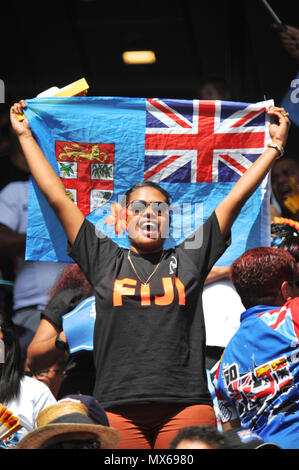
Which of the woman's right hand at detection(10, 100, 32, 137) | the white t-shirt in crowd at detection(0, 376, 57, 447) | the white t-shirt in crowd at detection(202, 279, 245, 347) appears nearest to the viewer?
the white t-shirt in crowd at detection(0, 376, 57, 447)

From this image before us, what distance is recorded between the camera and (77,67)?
749 cm

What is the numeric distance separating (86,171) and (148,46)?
3.22 m

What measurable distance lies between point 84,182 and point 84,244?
92cm

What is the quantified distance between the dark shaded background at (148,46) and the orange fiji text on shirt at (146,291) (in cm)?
335

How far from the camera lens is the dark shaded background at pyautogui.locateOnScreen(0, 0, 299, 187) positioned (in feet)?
21.8

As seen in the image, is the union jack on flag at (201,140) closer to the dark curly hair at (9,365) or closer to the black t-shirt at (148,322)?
the black t-shirt at (148,322)

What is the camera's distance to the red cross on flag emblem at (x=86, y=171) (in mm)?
4387

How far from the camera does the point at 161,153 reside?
4430mm

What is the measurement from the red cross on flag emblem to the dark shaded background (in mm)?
2328

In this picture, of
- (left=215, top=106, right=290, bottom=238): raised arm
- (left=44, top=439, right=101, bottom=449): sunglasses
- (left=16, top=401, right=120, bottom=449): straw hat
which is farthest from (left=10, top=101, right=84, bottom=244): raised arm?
(left=44, top=439, right=101, bottom=449): sunglasses

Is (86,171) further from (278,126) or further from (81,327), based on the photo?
(278,126)

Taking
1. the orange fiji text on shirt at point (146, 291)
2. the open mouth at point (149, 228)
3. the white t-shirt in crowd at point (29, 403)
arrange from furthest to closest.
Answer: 1. the white t-shirt in crowd at point (29, 403)
2. the open mouth at point (149, 228)
3. the orange fiji text on shirt at point (146, 291)

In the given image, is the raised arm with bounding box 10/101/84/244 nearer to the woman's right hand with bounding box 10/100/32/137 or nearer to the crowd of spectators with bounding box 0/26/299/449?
the woman's right hand with bounding box 10/100/32/137

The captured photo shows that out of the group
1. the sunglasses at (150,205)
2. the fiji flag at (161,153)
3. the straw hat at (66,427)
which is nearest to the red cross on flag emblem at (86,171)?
the fiji flag at (161,153)
